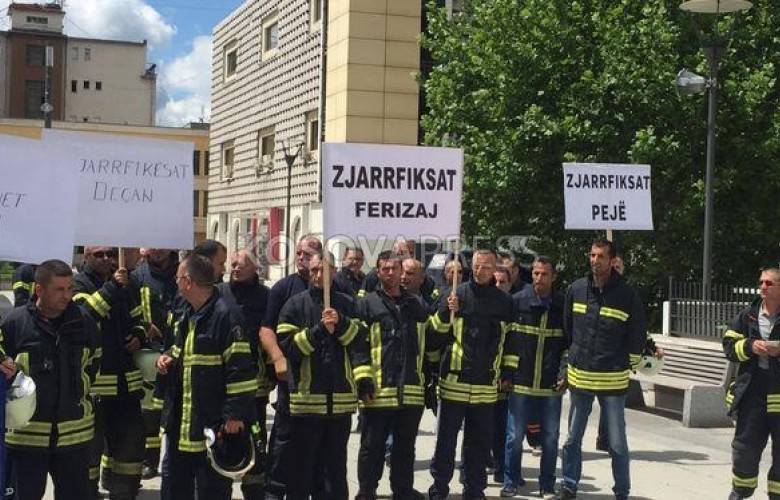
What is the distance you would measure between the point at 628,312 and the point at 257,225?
44.4 m

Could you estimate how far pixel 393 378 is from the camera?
7246 mm

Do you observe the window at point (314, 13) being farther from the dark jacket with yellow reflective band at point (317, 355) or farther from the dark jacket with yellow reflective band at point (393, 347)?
the dark jacket with yellow reflective band at point (317, 355)

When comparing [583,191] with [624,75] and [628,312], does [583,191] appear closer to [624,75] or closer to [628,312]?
[628,312]

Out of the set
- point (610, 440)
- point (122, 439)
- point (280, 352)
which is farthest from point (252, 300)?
point (610, 440)

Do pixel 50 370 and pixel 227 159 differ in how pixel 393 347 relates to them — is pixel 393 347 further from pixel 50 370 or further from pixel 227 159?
pixel 227 159

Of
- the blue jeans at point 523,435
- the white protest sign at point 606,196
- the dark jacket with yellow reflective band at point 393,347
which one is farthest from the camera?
the white protest sign at point 606,196

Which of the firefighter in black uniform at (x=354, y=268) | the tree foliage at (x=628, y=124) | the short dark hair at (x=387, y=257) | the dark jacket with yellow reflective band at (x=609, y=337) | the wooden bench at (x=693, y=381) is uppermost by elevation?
the tree foliage at (x=628, y=124)

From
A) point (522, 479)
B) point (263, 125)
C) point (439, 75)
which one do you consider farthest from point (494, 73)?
point (263, 125)

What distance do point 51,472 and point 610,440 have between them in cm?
410

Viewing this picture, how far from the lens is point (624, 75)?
1888cm

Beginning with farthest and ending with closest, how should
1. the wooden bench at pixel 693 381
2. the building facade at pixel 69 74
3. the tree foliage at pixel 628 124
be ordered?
the building facade at pixel 69 74, the tree foliage at pixel 628 124, the wooden bench at pixel 693 381

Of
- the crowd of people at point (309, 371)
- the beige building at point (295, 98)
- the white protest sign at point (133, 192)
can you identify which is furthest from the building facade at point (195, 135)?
the white protest sign at point (133, 192)

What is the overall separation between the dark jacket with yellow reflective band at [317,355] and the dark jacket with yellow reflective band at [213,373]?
0.96 metres

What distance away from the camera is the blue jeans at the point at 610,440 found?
7.62 m
